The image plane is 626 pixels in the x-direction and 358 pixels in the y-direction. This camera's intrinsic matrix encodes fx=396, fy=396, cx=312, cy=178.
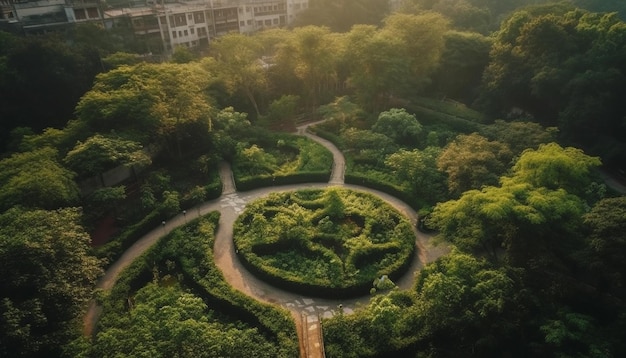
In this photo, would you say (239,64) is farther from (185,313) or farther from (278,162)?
(185,313)

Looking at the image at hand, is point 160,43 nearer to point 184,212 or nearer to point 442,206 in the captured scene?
point 184,212

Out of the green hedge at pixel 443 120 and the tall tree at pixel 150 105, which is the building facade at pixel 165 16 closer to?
the tall tree at pixel 150 105

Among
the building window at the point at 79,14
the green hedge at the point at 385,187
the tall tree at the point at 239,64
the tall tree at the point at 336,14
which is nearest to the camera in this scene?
the green hedge at the point at 385,187

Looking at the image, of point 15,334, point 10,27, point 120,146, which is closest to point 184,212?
point 120,146

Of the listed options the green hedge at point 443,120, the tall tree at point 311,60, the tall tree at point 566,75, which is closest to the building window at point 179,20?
the tall tree at point 311,60

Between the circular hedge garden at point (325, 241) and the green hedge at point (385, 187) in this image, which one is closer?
the circular hedge garden at point (325, 241)

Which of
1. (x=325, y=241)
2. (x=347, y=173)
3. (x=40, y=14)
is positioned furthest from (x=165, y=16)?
(x=325, y=241)
